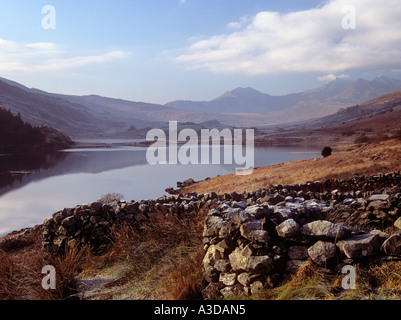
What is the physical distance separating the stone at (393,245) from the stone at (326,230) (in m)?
0.47

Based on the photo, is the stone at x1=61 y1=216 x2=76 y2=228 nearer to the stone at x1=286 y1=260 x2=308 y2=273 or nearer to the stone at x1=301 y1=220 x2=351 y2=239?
the stone at x1=286 y1=260 x2=308 y2=273

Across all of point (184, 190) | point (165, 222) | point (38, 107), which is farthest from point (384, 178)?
point (38, 107)

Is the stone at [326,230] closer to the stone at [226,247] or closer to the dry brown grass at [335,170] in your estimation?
the stone at [226,247]

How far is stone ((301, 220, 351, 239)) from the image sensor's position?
14.8 feet

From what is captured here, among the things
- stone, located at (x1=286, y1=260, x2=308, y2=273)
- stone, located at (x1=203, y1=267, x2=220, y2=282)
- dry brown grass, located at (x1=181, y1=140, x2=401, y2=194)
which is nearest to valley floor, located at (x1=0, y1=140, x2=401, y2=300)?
stone, located at (x1=286, y1=260, x2=308, y2=273)

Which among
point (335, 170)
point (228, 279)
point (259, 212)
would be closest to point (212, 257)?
point (228, 279)

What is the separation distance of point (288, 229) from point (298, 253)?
353mm

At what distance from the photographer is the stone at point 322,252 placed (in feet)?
14.4

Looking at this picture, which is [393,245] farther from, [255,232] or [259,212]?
[259,212]

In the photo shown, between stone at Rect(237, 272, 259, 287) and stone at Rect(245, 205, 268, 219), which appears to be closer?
stone at Rect(237, 272, 259, 287)

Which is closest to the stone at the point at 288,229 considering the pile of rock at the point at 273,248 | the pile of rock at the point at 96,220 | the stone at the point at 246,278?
the pile of rock at the point at 273,248

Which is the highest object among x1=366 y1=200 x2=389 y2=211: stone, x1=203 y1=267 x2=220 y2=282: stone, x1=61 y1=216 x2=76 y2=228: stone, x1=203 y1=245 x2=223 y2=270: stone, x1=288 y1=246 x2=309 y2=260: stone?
x1=366 y1=200 x2=389 y2=211: stone

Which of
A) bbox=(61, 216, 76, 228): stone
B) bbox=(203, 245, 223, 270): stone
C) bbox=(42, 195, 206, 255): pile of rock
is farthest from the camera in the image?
bbox=(61, 216, 76, 228): stone

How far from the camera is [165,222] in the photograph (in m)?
7.95
